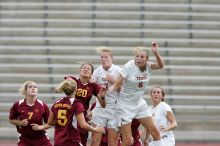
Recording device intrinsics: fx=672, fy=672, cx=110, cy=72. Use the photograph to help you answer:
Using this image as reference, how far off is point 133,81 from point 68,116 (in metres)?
1.40

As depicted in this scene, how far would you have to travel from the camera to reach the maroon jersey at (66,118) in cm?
863

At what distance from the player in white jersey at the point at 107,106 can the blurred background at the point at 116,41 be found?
6.44 metres

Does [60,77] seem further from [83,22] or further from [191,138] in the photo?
[191,138]

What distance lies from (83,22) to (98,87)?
8.51 meters

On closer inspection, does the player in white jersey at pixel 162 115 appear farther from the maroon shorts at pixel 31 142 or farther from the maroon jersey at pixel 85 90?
the maroon shorts at pixel 31 142

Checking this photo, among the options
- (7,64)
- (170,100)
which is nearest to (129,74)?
(170,100)

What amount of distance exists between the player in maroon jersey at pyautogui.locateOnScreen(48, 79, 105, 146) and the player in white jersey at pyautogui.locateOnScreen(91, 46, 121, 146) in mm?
1697

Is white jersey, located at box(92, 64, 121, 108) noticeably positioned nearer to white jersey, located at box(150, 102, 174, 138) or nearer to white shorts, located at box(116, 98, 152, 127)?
white shorts, located at box(116, 98, 152, 127)

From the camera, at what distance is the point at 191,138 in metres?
15.9

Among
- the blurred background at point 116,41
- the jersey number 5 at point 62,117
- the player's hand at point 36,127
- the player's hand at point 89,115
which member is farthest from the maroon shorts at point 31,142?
the blurred background at point 116,41

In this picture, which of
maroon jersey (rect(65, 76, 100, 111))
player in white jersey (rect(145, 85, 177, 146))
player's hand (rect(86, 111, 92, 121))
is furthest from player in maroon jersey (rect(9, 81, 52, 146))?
player in white jersey (rect(145, 85, 177, 146))

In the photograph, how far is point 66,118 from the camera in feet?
28.4

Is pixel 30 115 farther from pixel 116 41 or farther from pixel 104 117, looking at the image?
pixel 116 41

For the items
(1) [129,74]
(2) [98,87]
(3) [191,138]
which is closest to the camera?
(1) [129,74]
